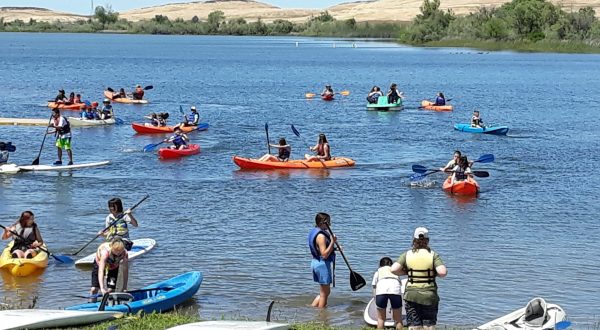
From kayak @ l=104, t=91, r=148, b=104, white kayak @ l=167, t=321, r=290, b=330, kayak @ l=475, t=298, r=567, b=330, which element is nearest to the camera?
white kayak @ l=167, t=321, r=290, b=330

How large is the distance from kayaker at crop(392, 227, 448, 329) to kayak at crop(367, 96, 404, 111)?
4066 centimetres

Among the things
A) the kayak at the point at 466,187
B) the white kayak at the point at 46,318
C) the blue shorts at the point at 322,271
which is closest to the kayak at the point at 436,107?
the kayak at the point at 466,187

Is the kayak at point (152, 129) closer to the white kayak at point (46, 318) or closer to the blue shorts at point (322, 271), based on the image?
the blue shorts at point (322, 271)

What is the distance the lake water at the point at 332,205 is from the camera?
61.2ft

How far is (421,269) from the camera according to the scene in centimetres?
1316

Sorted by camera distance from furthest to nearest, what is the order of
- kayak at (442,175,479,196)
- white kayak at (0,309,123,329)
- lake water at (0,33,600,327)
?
kayak at (442,175,479,196) → lake water at (0,33,600,327) → white kayak at (0,309,123,329)

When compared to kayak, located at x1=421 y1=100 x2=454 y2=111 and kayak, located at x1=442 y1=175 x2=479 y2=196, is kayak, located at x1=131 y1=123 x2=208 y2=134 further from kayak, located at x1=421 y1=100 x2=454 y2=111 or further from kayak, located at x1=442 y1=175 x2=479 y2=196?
kayak, located at x1=421 y1=100 x2=454 y2=111

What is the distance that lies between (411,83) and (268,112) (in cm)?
2783

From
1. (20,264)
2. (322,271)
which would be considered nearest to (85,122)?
(20,264)

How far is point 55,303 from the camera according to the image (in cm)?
1738

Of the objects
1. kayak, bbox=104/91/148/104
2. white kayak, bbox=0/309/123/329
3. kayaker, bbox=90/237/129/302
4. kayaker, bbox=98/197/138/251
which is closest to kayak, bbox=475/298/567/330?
white kayak, bbox=0/309/123/329

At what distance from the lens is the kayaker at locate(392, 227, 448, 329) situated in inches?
517

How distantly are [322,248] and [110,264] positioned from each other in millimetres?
3127

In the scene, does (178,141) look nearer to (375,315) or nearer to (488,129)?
(488,129)
